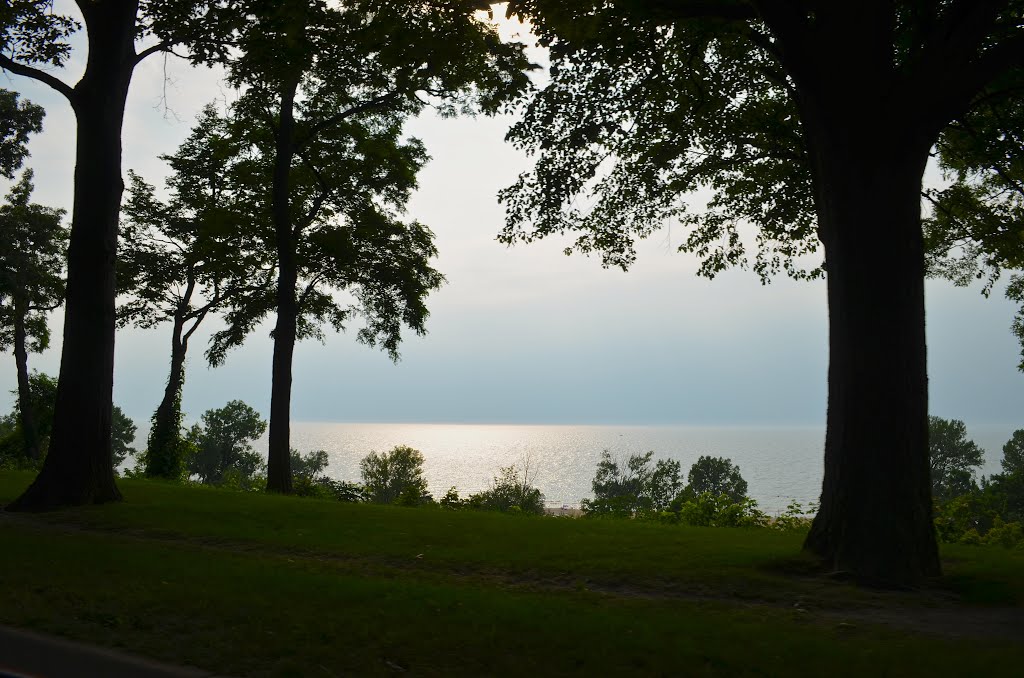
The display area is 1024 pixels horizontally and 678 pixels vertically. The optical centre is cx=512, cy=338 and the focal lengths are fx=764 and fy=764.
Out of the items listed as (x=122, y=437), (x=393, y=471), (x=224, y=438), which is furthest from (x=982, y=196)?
(x=122, y=437)

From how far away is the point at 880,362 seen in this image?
9.63m

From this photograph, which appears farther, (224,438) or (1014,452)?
(1014,452)

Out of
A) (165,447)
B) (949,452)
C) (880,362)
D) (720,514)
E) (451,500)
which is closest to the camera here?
(880,362)

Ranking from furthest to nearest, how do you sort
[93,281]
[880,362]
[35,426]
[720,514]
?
[35,426], [720,514], [93,281], [880,362]

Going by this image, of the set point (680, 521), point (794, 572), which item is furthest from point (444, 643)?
point (680, 521)

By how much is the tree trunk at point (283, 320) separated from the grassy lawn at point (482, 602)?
10066 millimetres

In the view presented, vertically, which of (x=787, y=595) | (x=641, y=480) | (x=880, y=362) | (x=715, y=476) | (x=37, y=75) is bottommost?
(x=641, y=480)

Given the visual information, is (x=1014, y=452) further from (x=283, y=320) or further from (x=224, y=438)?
(x=283, y=320)

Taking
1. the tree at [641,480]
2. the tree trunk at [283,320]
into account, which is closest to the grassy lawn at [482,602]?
the tree trunk at [283,320]

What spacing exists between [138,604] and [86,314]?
31.2 ft

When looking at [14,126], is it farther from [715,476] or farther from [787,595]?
[715,476]

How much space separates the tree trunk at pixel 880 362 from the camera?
30.9 ft

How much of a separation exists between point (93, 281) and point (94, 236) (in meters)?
0.91

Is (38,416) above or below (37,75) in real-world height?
below
